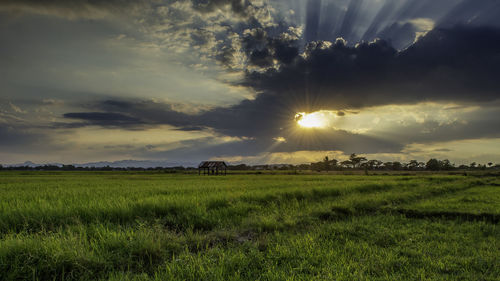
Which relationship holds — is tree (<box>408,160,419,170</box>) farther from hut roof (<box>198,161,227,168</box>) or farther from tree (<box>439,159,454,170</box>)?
hut roof (<box>198,161,227,168</box>)

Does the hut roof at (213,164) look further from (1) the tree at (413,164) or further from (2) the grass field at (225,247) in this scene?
(1) the tree at (413,164)

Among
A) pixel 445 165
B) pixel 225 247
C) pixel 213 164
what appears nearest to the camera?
pixel 225 247

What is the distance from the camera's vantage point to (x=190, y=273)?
4.23m

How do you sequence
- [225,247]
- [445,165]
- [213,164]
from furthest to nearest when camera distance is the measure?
1. [445,165]
2. [213,164]
3. [225,247]

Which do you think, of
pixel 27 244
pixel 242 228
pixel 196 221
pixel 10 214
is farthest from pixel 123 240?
pixel 10 214

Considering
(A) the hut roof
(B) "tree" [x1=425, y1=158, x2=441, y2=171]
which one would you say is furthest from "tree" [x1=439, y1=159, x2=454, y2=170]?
(A) the hut roof

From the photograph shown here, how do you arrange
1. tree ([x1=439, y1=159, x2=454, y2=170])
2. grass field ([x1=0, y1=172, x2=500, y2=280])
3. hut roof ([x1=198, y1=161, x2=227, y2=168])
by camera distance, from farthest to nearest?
tree ([x1=439, y1=159, x2=454, y2=170])
hut roof ([x1=198, y1=161, x2=227, y2=168])
grass field ([x1=0, y1=172, x2=500, y2=280])

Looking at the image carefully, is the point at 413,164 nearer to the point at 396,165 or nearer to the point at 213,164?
the point at 396,165

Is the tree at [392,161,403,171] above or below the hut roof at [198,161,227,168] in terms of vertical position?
below

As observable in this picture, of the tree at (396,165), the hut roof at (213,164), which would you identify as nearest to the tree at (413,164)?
the tree at (396,165)

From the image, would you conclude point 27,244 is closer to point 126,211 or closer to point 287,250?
point 126,211

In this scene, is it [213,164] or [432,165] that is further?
[432,165]

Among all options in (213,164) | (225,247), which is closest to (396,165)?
(213,164)

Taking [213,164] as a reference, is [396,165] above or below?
below
